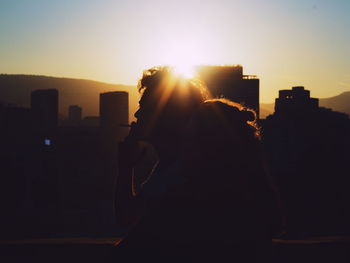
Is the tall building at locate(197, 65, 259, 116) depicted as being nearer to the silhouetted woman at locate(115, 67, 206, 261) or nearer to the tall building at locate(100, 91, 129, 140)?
the tall building at locate(100, 91, 129, 140)

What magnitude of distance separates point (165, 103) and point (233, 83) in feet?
307

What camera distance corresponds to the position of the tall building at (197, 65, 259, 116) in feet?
301

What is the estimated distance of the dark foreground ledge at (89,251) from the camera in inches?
157

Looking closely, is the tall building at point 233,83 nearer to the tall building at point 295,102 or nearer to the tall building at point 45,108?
the tall building at point 295,102

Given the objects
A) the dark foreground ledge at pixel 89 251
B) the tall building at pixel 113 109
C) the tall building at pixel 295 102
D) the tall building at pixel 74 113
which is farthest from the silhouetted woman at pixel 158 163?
the tall building at pixel 74 113

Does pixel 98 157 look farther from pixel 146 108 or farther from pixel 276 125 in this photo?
pixel 146 108

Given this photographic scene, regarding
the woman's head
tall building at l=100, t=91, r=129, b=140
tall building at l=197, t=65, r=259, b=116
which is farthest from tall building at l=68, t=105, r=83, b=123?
the woman's head

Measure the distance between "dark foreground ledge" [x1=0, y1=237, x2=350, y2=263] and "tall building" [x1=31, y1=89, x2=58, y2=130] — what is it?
198ft

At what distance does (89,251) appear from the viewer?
3980mm

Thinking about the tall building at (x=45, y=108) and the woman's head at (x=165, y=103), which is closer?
the woman's head at (x=165, y=103)

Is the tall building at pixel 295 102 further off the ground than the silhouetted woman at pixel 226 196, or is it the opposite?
the tall building at pixel 295 102

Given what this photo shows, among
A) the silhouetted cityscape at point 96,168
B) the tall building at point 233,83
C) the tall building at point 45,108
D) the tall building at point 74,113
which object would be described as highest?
the tall building at point 233,83

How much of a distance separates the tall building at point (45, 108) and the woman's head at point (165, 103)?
6206 cm

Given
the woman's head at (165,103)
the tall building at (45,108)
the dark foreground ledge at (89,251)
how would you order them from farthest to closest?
the tall building at (45,108) < the dark foreground ledge at (89,251) < the woman's head at (165,103)
